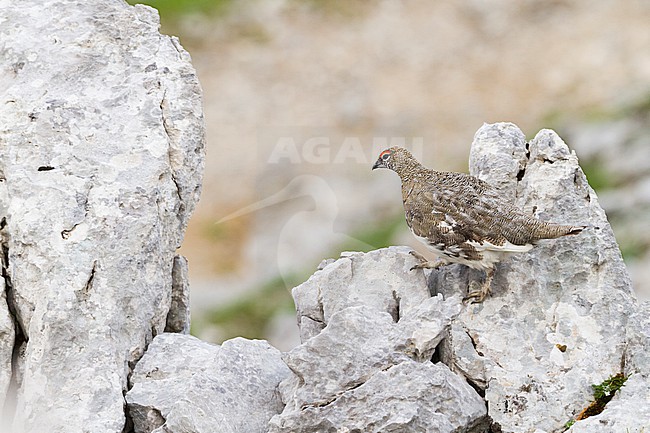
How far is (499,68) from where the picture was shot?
43.9 meters

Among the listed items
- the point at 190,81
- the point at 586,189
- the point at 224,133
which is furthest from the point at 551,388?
the point at 224,133

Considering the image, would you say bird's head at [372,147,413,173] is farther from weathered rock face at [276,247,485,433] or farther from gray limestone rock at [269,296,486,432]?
gray limestone rock at [269,296,486,432]

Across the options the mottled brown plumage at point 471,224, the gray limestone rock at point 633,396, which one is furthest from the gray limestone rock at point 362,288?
the gray limestone rock at point 633,396

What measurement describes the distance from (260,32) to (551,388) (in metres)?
36.4

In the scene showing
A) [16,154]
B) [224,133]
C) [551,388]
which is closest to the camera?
[551,388]

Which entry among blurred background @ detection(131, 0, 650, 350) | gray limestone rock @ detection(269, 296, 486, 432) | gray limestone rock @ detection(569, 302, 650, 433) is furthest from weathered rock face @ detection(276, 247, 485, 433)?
blurred background @ detection(131, 0, 650, 350)

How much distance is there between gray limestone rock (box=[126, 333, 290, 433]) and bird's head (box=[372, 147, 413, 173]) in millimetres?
2880

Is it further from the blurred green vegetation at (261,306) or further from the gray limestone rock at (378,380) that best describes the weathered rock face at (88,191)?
the blurred green vegetation at (261,306)

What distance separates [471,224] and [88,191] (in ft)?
14.4

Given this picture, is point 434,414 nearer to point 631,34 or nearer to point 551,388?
point 551,388

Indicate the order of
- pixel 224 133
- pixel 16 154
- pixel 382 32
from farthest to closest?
pixel 382 32
pixel 224 133
pixel 16 154

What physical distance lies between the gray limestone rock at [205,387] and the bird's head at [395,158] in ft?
9.45

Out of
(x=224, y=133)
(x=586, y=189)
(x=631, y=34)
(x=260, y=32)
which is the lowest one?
(x=224, y=133)

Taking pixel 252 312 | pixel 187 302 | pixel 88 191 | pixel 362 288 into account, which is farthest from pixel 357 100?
pixel 88 191
